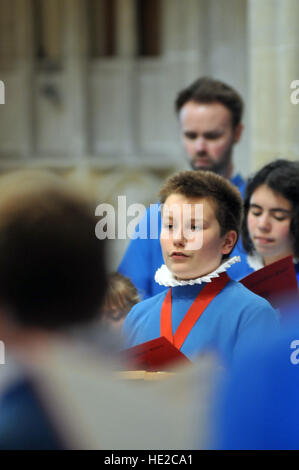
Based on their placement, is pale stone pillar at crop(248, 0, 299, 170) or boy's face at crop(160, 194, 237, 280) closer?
boy's face at crop(160, 194, 237, 280)

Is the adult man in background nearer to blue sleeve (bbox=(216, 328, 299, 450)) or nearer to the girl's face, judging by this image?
the girl's face

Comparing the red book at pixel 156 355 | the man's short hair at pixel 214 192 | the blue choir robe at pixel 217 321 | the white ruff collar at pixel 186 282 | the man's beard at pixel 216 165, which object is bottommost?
the red book at pixel 156 355

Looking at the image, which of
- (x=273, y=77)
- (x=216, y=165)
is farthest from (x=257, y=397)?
(x=273, y=77)

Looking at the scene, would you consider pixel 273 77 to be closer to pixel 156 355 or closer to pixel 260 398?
pixel 156 355

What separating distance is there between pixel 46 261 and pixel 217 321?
0.29 metres

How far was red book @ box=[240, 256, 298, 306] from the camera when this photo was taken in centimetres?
84

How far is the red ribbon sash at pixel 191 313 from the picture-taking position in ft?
2.55

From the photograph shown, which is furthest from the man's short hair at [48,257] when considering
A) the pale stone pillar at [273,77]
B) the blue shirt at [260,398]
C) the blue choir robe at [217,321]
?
the pale stone pillar at [273,77]

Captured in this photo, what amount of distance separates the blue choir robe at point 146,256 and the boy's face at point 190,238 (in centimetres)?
8

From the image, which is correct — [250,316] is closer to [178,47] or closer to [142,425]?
[142,425]

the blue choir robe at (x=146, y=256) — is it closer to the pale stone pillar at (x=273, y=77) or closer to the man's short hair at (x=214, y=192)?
the man's short hair at (x=214, y=192)

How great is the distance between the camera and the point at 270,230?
91cm

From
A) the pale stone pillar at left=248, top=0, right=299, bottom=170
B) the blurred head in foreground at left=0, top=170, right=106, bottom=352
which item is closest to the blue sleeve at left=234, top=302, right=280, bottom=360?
the blurred head in foreground at left=0, top=170, right=106, bottom=352

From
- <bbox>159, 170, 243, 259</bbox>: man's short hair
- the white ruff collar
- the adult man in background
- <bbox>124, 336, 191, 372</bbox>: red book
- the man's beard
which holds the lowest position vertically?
<bbox>124, 336, 191, 372</bbox>: red book
